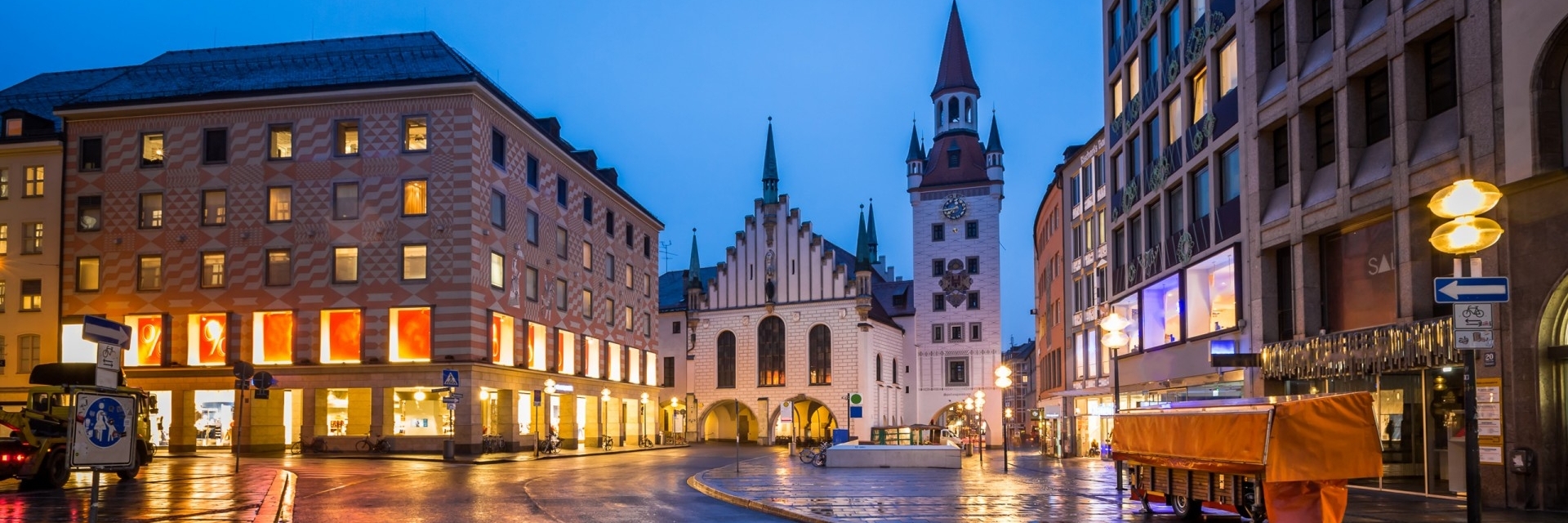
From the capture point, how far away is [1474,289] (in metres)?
11.7

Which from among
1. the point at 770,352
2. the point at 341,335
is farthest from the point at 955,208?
the point at 341,335

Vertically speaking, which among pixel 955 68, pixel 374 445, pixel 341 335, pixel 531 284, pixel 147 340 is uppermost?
pixel 955 68

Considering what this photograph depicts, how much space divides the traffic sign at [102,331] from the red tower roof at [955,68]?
9224 cm

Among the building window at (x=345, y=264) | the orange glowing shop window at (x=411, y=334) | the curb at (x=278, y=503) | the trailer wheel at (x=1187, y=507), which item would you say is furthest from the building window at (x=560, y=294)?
the trailer wheel at (x=1187, y=507)

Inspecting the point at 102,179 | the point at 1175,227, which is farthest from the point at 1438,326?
the point at 102,179

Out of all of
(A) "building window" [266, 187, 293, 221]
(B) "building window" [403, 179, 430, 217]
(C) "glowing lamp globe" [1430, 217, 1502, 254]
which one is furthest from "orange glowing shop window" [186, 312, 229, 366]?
(C) "glowing lamp globe" [1430, 217, 1502, 254]

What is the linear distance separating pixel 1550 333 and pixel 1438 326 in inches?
84.9

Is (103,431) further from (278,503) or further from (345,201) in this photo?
(345,201)

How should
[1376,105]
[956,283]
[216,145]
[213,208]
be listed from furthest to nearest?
[956,283] → [216,145] → [213,208] → [1376,105]

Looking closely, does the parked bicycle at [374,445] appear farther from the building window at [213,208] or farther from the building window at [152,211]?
the building window at [152,211]

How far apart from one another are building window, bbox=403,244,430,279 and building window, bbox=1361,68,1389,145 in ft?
113

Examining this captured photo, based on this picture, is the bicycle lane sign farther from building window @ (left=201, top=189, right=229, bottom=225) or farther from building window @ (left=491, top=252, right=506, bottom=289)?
building window @ (left=201, top=189, right=229, bottom=225)

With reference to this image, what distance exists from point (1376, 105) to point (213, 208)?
42.5 m

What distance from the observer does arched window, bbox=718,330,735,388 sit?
299ft
